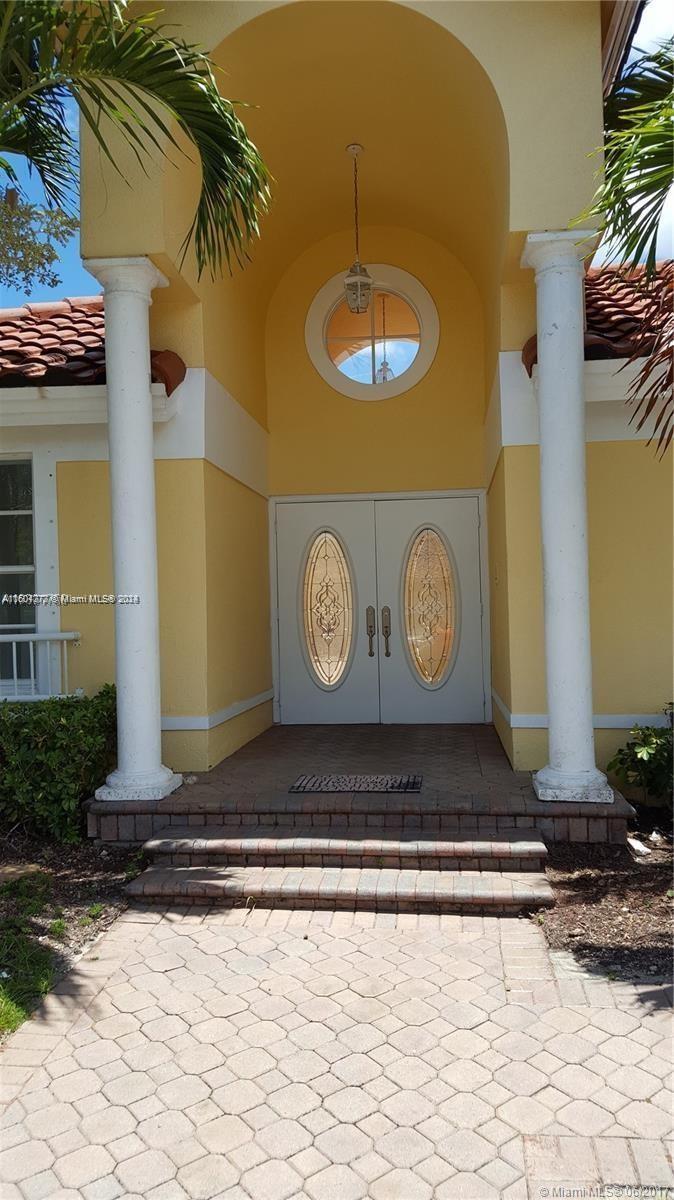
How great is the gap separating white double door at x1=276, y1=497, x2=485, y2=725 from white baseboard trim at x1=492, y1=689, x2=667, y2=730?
99.0 inches

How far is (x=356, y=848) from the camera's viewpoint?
17.4 feet

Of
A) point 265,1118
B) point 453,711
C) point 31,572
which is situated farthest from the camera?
point 453,711

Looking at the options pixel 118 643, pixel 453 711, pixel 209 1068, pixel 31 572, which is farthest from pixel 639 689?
pixel 31 572

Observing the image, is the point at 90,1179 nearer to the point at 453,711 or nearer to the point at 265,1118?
the point at 265,1118

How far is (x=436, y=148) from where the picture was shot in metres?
7.41

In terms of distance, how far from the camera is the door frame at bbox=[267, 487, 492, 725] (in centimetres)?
925

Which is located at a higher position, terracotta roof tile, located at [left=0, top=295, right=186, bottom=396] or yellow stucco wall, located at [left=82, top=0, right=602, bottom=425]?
yellow stucco wall, located at [left=82, top=0, right=602, bottom=425]

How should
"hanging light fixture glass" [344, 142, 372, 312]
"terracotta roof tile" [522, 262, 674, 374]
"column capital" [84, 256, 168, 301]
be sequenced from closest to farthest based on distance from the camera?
"terracotta roof tile" [522, 262, 674, 374] < "column capital" [84, 256, 168, 301] < "hanging light fixture glass" [344, 142, 372, 312]

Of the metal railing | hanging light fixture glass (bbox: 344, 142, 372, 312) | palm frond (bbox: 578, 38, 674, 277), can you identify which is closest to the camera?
palm frond (bbox: 578, 38, 674, 277)

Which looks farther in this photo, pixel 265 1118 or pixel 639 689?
pixel 639 689

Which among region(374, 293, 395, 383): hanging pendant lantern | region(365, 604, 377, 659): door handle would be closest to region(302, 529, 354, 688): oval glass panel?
region(365, 604, 377, 659): door handle

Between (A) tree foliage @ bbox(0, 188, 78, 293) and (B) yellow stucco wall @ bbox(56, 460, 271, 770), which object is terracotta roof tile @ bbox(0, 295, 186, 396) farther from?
(B) yellow stucco wall @ bbox(56, 460, 271, 770)

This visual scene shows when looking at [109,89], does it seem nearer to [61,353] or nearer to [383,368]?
[61,353]

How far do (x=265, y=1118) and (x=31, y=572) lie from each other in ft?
17.8
